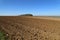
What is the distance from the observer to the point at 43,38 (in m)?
7.36

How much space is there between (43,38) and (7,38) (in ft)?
7.58

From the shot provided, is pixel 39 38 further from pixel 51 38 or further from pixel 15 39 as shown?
pixel 15 39

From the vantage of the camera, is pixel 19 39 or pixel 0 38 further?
pixel 0 38

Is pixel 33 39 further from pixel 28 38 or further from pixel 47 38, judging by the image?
pixel 47 38

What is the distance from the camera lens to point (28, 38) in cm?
734

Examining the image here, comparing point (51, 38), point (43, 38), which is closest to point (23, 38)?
point (43, 38)

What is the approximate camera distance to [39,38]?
7.34 meters

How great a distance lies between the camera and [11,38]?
24.3 feet

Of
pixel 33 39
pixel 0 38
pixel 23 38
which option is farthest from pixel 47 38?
pixel 0 38

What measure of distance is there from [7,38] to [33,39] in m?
1.71

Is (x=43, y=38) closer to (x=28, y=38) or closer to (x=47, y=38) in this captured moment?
(x=47, y=38)

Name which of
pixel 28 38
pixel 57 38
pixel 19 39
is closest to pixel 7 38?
pixel 19 39

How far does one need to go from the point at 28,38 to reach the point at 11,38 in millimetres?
1082

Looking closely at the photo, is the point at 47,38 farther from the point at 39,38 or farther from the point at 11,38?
the point at 11,38
